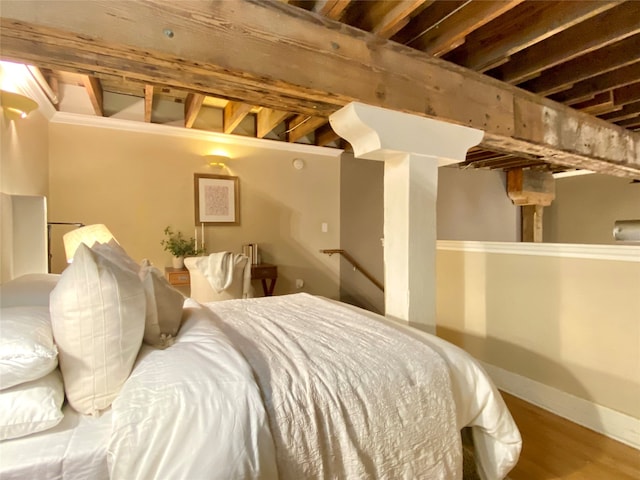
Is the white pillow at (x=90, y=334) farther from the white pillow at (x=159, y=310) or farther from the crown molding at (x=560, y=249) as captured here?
the crown molding at (x=560, y=249)

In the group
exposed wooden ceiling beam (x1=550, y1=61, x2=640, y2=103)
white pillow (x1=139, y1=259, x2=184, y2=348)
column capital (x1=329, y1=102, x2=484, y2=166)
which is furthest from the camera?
exposed wooden ceiling beam (x1=550, y1=61, x2=640, y2=103)

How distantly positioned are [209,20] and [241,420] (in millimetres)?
1447

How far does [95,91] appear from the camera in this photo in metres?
2.79

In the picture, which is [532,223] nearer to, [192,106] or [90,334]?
[192,106]

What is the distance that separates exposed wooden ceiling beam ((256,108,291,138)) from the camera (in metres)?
3.17

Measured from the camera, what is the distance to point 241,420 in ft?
3.07

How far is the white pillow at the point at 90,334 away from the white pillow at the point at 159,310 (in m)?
0.20

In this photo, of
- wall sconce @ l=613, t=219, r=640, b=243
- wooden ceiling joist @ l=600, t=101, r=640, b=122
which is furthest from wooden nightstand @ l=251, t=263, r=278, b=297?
wooden ceiling joist @ l=600, t=101, r=640, b=122

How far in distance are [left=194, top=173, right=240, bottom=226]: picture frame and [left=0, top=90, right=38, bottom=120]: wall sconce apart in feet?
6.10

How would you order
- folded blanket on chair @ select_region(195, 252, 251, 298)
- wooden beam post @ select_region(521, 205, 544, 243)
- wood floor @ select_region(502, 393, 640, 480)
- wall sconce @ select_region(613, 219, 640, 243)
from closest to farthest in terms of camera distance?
wood floor @ select_region(502, 393, 640, 480), wall sconce @ select_region(613, 219, 640, 243), folded blanket on chair @ select_region(195, 252, 251, 298), wooden beam post @ select_region(521, 205, 544, 243)

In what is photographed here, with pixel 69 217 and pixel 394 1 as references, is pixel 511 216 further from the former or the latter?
pixel 69 217

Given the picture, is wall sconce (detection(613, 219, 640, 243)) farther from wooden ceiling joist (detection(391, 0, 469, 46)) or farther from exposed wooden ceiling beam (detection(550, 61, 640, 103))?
wooden ceiling joist (detection(391, 0, 469, 46))

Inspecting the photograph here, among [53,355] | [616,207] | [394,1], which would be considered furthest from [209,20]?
[616,207]

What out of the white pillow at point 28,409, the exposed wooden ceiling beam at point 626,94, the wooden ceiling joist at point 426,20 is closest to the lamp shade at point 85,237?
the white pillow at point 28,409
